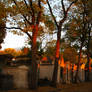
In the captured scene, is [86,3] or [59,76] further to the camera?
[86,3]

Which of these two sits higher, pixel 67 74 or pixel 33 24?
pixel 33 24

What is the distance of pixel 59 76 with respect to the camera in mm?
14281

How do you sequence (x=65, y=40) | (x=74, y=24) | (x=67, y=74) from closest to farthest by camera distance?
1. (x=67, y=74)
2. (x=74, y=24)
3. (x=65, y=40)

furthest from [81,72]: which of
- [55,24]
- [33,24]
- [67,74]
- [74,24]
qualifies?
[33,24]

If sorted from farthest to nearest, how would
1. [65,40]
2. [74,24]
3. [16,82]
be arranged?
[65,40], [74,24], [16,82]

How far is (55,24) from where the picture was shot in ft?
47.3

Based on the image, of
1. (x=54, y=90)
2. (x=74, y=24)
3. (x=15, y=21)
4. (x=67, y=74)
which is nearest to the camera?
(x=54, y=90)

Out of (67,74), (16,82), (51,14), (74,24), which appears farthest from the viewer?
(74,24)

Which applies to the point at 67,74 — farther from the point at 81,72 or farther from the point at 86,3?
the point at 86,3

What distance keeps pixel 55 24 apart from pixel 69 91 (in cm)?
647

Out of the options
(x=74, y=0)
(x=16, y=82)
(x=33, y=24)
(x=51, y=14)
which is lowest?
(x=16, y=82)

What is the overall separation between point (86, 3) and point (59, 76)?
8.56 m

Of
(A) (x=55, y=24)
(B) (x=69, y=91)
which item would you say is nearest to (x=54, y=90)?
(B) (x=69, y=91)

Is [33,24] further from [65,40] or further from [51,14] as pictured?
[65,40]
